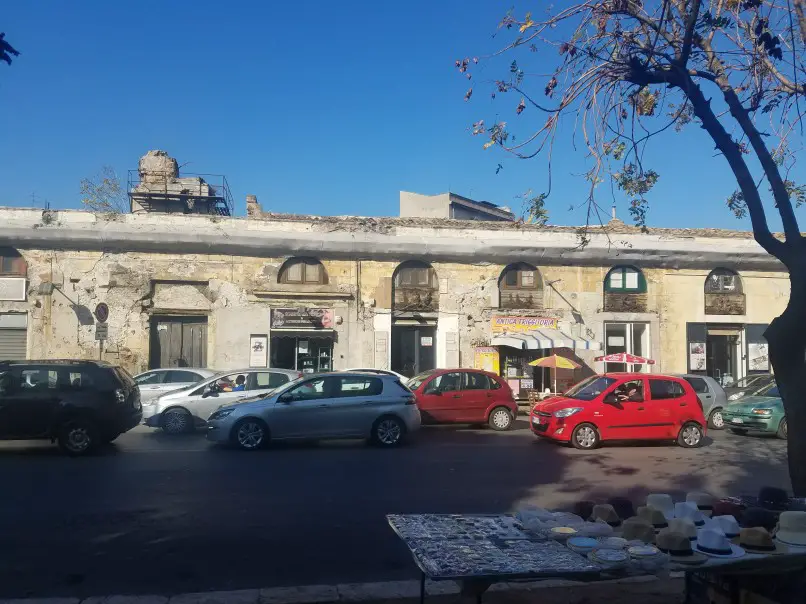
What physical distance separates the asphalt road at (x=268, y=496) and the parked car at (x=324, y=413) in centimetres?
37

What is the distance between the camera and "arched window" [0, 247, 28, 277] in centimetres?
2259

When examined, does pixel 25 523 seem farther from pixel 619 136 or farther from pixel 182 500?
pixel 619 136

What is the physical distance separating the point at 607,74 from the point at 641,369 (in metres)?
21.1

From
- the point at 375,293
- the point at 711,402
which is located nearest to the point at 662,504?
the point at 711,402

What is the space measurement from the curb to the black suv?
7338 mm

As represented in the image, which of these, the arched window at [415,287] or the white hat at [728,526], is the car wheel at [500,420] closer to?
the arched window at [415,287]

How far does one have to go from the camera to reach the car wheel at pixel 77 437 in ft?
40.4

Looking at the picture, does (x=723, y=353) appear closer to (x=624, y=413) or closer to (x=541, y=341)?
(x=541, y=341)

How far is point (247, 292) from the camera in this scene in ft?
78.2

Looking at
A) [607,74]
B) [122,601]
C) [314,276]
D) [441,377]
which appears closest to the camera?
[122,601]

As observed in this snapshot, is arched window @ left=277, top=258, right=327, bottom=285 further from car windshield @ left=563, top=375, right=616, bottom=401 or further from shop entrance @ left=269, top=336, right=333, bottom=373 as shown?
car windshield @ left=563, top=375, right=616, bottom=401

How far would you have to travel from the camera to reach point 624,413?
47.6ft

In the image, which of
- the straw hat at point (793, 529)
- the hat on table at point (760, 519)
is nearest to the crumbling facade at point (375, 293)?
the hat on table at point (760, 519)

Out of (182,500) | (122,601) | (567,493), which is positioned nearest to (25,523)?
(182,500)
